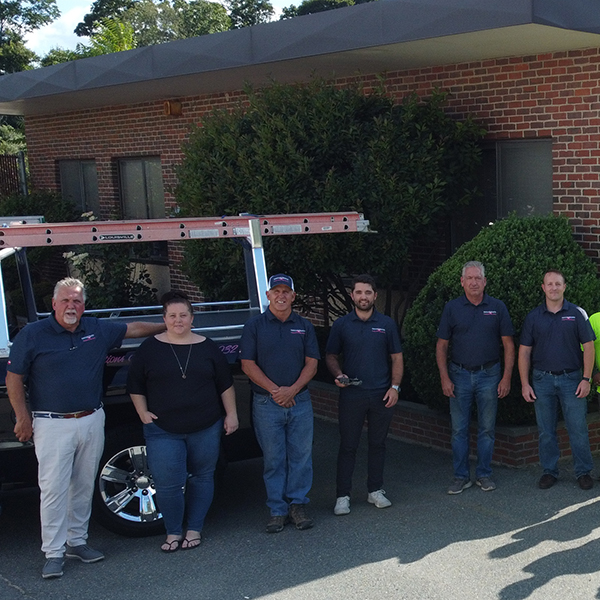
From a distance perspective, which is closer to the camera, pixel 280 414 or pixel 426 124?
pixel 280 414

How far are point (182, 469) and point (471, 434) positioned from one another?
2.79 metres

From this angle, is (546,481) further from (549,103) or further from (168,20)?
(168,20)

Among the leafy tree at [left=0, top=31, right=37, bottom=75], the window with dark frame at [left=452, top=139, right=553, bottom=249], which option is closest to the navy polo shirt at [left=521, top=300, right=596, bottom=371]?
the window with dark frame at [left=452, top=139, right=553, bottom=249]

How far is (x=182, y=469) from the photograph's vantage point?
5629mm

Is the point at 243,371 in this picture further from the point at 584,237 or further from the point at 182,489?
the point at 584,237

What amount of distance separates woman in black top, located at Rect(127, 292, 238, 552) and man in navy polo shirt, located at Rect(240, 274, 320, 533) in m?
0.26

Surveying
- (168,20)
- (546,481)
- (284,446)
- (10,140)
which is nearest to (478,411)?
(546,481)

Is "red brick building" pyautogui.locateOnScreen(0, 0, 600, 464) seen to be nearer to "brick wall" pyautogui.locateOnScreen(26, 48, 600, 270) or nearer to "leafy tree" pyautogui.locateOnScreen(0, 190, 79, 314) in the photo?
"brick wall" pyautogui.locateOnScreen(26, 48, 600, 270)

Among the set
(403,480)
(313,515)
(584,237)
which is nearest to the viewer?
(313,515)

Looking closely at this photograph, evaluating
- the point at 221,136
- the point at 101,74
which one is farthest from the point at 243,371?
the point at 101,74

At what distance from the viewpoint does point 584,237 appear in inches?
323

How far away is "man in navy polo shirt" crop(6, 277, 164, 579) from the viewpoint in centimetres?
526

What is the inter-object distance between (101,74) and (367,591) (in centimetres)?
824

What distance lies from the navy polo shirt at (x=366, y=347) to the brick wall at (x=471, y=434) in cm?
146
